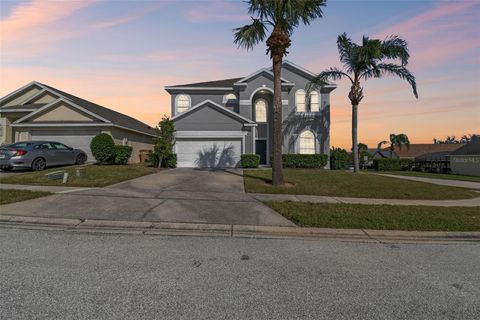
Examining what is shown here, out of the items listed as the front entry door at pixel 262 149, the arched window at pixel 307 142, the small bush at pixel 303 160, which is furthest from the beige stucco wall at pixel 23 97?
the arched window at pixel 307 142

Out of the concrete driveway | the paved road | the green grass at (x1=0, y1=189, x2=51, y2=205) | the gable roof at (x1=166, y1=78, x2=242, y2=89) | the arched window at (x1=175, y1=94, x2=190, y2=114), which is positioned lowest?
the paved road

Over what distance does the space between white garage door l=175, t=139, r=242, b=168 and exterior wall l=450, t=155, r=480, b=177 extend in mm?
28168

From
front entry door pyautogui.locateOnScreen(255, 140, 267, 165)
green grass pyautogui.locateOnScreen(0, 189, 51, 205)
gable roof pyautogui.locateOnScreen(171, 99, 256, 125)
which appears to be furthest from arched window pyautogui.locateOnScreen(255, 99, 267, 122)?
green grass pyautogui.locateOnScreen(0, 189, 51, 205)

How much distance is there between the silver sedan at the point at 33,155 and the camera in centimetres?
1336

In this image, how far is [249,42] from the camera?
40.9ft

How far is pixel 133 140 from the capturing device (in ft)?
80.0

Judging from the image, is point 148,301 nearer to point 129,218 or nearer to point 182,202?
point 129,218

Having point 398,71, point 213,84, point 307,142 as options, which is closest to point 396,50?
point 398,71

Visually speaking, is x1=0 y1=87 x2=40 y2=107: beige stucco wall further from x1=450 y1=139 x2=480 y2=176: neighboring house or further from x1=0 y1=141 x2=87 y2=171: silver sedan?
x1=450 y1=139 x2=480 y2=176: neighboring house

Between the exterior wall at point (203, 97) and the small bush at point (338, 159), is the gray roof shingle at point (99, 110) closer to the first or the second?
the exterior wall at point (203, 97)

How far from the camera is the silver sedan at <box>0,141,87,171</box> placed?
13.4 m

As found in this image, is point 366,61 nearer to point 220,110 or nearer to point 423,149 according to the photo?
point 220,110

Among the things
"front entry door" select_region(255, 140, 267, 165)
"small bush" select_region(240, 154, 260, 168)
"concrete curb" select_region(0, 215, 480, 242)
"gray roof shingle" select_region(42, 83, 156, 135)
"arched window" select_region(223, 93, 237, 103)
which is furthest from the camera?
"arched window" select_region(223, 93, 237, 103)

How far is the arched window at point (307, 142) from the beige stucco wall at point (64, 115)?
638 inches
